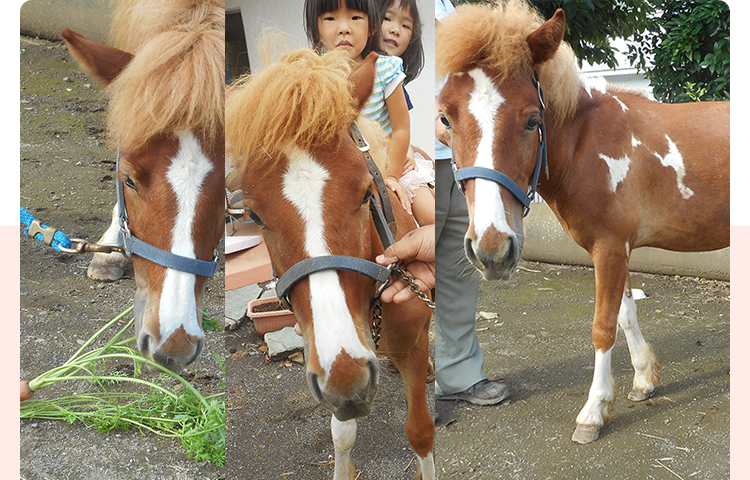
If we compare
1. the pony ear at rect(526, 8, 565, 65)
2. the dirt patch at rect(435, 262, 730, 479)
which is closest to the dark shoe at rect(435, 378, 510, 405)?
the dirt patch at rect(435, 262, 730, 479)

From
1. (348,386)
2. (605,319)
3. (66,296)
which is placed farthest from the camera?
(66,296)

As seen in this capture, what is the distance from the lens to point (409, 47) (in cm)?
85

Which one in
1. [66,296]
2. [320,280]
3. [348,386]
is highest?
[320,280]

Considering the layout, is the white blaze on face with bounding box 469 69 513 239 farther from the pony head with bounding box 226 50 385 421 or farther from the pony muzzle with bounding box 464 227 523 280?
the pony head with bounding box 226 50 385 421

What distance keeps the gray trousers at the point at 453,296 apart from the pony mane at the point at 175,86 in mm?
467

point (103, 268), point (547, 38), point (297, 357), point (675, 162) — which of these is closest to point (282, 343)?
point (297, 357)

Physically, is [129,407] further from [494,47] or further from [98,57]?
[494,47]

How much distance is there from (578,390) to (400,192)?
64 centimetres

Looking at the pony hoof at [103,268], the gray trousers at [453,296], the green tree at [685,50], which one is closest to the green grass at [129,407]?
the pony hoof at [103,268]

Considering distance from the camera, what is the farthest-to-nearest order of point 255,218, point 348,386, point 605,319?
point 605,319
point 255,218
point 348,386

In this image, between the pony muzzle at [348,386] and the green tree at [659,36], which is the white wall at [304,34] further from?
the pony muzzle at [348,386]

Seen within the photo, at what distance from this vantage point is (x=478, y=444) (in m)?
1.09

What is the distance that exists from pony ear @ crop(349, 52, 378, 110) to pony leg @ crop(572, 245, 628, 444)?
0.66 meters

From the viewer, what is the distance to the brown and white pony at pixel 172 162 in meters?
0.80
